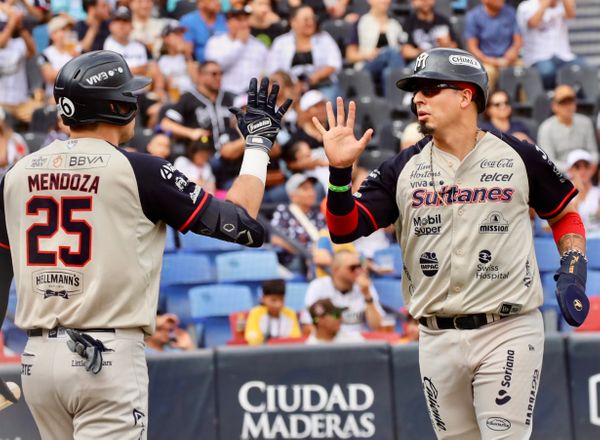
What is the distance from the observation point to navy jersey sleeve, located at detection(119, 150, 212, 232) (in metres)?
4.60

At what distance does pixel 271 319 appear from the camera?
948cm

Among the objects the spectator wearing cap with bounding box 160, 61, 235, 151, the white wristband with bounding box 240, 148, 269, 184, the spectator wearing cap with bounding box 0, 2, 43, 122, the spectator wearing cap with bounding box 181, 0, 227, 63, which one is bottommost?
the white wristband with bounding box 240, 148, 269, 184

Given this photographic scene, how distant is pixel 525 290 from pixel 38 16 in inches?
398

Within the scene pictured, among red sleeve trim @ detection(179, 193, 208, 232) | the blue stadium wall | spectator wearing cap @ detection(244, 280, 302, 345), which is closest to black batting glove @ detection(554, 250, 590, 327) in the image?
red sleeve trim @ detection(179, 193, 208, 232)

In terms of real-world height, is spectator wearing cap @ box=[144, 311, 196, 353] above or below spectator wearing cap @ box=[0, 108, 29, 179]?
below

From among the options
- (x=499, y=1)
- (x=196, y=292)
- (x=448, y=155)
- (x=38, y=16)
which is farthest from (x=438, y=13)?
(x=448, y=155)

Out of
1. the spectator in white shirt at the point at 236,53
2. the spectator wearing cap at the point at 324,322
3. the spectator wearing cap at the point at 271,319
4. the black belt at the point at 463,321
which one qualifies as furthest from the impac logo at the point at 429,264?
the spectator in white shirt at the point at 236,53

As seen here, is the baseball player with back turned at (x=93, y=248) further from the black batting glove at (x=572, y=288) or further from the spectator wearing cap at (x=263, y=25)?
the spectator wearing cap at (x=263, y=25)

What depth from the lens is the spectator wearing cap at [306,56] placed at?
1337 cm

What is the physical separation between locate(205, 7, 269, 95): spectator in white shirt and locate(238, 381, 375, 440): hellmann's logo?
5.54 m

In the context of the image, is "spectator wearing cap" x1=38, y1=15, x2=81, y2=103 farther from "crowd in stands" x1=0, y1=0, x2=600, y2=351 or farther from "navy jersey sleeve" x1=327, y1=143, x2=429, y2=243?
"navy jersey sleeve" x1=327, y1=143, x2=429, y2=243

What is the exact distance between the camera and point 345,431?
316 inches

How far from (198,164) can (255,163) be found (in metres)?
6.44

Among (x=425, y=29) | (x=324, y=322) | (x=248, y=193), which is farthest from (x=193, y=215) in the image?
(x=425, y=29)
